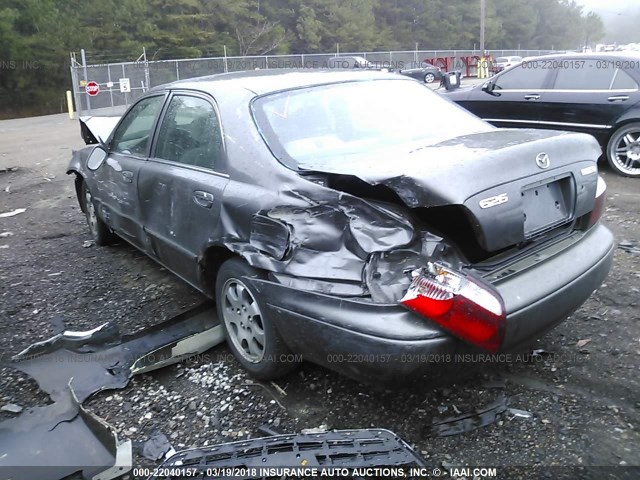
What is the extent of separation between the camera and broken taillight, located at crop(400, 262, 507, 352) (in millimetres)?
2217

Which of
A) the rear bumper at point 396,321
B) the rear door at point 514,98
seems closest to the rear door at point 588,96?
the rear door at point 514,98

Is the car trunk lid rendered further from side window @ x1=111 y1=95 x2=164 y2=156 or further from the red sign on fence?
the red sign on fence

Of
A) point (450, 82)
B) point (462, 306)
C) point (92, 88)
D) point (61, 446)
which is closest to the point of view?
point (462, 306)

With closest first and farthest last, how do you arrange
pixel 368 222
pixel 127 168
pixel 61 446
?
pixel 368 222 < pixel 61 446 < pixel 127 168

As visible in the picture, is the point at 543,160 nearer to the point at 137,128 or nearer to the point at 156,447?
the point at 156,447

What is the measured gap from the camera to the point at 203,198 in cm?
321

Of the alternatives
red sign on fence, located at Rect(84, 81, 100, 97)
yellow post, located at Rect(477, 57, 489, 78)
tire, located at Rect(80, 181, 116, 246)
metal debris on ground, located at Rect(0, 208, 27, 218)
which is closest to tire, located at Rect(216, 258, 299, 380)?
tire, located at Rect(80, 181, 116, 246)

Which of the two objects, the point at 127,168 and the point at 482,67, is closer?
the point at 127,168

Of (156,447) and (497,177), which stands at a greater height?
(497,177)

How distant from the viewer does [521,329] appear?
2.37 m

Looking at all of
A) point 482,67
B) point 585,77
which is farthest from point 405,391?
point 482,67

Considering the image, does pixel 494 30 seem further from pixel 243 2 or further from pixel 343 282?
pixel 343 282

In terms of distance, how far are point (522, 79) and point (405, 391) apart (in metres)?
6.84

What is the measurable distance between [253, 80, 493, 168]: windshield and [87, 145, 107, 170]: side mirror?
2157 millimetres
